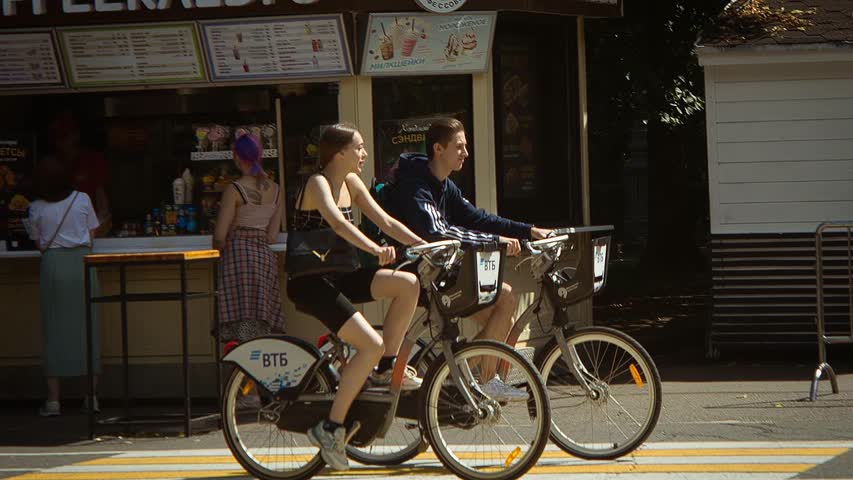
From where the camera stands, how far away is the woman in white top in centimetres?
955

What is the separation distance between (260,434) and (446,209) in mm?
1635

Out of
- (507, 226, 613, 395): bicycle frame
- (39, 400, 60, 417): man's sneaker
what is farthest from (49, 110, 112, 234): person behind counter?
(507, 226, 613, 395): bicycle frame

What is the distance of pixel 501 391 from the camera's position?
6.38 metres

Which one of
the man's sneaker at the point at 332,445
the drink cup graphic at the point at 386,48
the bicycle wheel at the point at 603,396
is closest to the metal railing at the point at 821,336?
the bicycle wheel at the point at 603,396

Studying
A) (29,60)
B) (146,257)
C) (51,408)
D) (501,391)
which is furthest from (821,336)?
(29,60)

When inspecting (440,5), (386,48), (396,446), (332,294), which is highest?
(440,5)

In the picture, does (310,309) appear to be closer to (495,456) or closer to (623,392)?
(495,456)

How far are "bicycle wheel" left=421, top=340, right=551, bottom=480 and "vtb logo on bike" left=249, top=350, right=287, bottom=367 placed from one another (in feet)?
2.41

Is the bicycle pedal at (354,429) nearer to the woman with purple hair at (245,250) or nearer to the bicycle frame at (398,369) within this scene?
the bicycle frame at (398,369)

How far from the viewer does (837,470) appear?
6660 millimetres

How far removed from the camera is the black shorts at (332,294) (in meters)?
6.39

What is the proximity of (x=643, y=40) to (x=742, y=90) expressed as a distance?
437cm

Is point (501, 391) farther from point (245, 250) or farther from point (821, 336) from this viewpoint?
point (821, 336)

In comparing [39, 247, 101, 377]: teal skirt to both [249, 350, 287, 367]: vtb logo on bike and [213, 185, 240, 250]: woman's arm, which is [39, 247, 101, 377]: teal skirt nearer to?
[213, 185, 240, 250]: woman's arm
